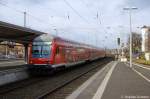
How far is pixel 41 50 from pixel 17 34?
8.09 feet

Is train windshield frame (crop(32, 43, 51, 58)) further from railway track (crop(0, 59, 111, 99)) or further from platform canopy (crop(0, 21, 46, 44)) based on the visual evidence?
railway track (crop(0, 59, 111, 99))

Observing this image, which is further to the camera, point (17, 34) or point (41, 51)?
point (41, 51)

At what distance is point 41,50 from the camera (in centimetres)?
2602

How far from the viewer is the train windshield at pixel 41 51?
25750 millimetres

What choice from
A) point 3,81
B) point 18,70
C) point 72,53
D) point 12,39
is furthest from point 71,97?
point 72,53

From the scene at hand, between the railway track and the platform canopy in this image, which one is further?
the platform canopy

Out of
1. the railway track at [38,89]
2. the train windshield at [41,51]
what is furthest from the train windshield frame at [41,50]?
the railway track at [38,89]

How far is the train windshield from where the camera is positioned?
25750mm

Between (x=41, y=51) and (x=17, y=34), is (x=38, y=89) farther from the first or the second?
(x=41, y=51)

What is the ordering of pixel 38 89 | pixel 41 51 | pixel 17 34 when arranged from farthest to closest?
pixel 41 51, pixel 17 34, pixel 38 89

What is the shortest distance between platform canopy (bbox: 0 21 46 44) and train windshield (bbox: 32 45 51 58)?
3.66 feet

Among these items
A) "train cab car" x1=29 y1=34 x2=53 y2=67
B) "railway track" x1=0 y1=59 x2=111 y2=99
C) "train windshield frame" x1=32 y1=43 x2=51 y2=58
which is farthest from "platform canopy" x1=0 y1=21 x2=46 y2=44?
"railway track" x1=0 y1=59 x2=111 y2=99

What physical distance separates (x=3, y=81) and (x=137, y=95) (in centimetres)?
922

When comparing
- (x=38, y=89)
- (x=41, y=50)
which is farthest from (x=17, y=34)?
(x=38, y=89)
